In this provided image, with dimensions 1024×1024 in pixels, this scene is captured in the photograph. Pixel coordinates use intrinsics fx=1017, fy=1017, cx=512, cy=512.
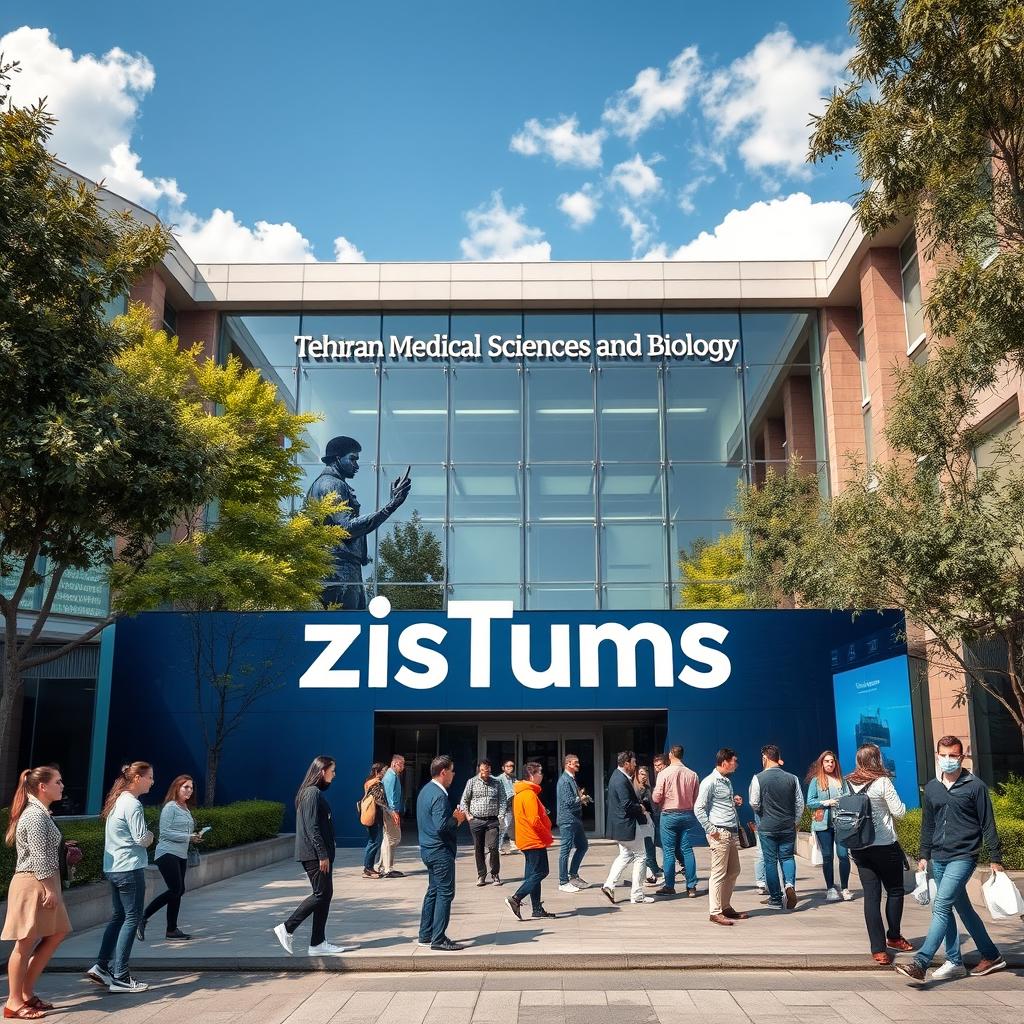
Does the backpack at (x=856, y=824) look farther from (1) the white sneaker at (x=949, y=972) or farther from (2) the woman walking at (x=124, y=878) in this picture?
(2) the woman walking at (x=124, y=878)

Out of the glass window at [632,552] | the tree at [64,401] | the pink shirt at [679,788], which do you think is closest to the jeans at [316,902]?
the tree at [64,401]

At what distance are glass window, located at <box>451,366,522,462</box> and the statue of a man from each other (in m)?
1.93

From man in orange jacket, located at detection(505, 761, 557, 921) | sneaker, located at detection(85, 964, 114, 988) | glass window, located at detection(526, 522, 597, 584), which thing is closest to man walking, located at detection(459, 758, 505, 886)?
man in orange jacket, located at detection(505, 761, 557, 921)

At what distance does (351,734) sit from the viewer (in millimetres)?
18641

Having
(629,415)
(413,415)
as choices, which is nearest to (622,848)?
(629,415)

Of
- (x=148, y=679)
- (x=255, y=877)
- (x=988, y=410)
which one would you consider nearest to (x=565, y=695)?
(x=255, y=877)

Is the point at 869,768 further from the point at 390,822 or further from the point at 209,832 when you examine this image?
the point at 209,832

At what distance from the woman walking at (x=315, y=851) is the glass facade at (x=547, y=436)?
16.8 m

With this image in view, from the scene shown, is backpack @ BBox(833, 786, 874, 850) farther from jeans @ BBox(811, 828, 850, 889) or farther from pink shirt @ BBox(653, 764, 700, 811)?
jeans @ BBox(811, 828, 850, 889)

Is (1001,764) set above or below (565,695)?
below

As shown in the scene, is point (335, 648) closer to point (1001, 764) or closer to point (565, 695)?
point (565, 695)

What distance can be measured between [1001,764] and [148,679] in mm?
15223

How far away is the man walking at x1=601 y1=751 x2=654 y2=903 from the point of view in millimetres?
11055

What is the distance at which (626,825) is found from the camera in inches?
435
